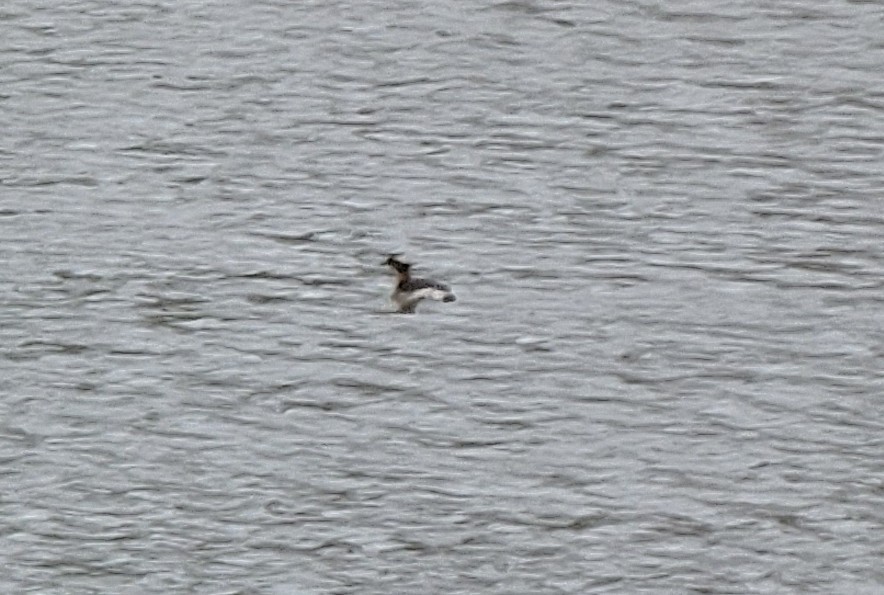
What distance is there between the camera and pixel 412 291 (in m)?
15.0

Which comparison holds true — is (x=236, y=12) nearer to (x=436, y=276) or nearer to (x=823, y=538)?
(x=436, y=276)

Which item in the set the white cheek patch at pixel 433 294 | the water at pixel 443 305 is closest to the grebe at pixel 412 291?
the white cheek patch at pixel 433 294

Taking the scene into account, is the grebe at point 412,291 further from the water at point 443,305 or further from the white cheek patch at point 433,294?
the water at point 443,305

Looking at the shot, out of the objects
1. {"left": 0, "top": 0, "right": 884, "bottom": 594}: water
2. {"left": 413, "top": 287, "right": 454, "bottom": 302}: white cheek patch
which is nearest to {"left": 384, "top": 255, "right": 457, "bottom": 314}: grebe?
{"left": 413, "top": 287, "right": 454, "bottom": 302}: white cheek patch

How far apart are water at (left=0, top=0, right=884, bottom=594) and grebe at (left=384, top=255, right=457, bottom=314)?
11cm

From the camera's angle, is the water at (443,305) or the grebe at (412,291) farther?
the grebe at (412,291)

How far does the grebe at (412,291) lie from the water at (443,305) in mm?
107

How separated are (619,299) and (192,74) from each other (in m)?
5.26

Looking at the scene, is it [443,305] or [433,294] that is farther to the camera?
[443,305]

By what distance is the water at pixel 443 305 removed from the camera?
12352mm

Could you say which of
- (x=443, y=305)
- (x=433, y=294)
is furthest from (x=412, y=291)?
(x=443, y=305)

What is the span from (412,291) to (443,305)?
0.90 ft

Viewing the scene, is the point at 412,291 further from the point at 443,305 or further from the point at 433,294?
the point at 443,305

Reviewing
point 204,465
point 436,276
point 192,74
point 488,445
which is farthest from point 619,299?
point 192,74
